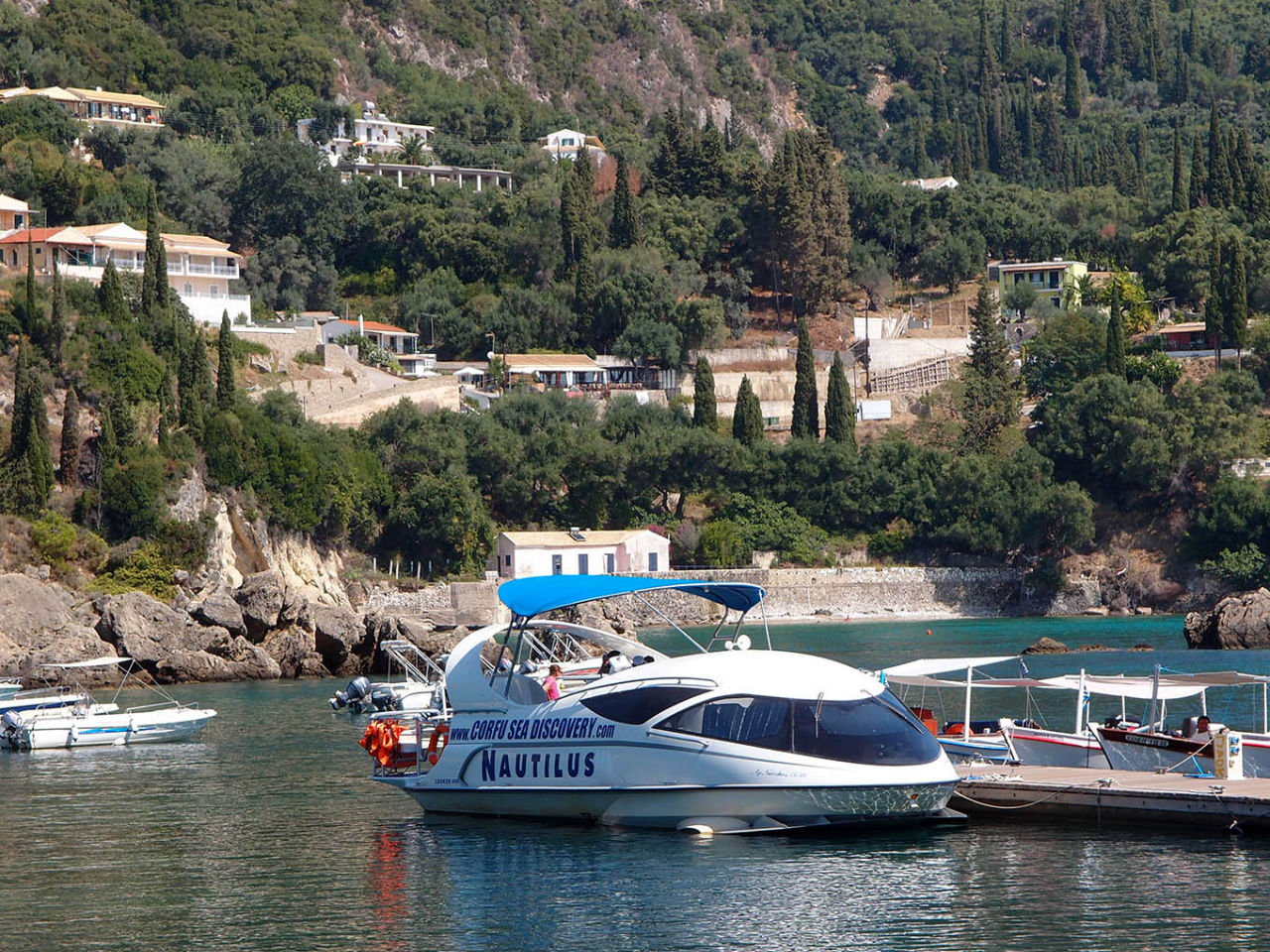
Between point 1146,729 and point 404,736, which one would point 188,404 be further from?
point 1146,729

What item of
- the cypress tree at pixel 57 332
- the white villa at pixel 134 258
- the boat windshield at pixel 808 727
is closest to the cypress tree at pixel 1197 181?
the white villa at pixel 134 258

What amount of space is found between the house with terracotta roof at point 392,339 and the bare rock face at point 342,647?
40809 mm

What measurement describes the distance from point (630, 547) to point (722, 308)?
1031 inches

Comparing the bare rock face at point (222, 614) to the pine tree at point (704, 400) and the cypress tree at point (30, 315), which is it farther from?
the pine tree at point (704, 400)

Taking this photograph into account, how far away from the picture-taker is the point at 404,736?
31.4 metres

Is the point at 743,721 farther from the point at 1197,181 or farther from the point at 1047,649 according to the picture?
the point at 1197,181

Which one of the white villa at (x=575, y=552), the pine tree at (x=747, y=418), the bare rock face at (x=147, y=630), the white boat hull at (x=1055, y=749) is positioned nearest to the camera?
the white boat hull at (x=1055, y=749)

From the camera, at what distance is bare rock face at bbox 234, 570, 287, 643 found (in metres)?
64.7

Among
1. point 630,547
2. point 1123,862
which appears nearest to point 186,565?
point 630,547

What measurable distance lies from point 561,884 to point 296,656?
41.8 meters

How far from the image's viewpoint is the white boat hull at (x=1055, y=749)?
30875 millimetres

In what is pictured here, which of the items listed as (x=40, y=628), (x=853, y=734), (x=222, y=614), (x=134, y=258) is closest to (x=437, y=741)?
(x=853, y=734)

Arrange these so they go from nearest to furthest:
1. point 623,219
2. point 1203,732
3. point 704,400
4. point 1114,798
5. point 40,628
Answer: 1. point 1114,798
2. point 1203,732
3. point 40,628
4. point 704,400
5. point 623,219

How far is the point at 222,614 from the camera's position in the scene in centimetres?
6388
